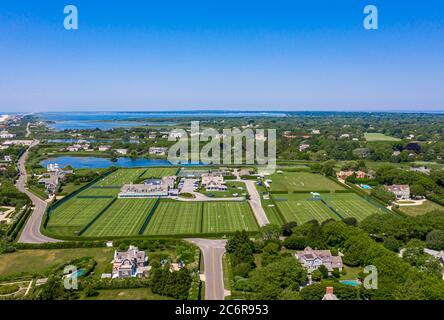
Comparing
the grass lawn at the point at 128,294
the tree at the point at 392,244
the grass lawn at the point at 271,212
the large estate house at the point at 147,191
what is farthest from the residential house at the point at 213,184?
the grass lawn at the point at 128,294

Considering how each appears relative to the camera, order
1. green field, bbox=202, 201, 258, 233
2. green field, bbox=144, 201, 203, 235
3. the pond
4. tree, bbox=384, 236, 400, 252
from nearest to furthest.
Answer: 1. tree, bbox=384, 236, 400, 252
2. green field, bbox=144, 201, 203, 235
3. green field, bbox=202, 201, 258, 233
4. the pond

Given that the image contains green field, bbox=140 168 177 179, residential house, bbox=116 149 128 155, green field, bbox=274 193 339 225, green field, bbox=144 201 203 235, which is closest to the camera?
green field, bbox=144 201 203 235

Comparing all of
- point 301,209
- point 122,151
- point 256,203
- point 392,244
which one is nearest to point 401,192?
point 301,209

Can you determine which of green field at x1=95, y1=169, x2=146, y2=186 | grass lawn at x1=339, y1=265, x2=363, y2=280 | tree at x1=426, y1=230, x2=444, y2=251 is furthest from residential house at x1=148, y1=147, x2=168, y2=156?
tree at x1=426, y1=230, x2=444, y2=251

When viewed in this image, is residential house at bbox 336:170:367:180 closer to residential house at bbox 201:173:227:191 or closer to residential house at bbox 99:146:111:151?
residential house at bbox 201:173:227:191

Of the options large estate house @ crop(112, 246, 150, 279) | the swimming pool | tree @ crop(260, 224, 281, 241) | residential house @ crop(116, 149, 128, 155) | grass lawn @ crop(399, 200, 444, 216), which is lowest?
the swimming pool

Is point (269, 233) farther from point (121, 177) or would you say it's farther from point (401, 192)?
point (121, 177)

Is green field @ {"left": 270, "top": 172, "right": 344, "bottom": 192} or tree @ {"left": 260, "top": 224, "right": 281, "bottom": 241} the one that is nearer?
tree @ {"left": 260, "top": 224, "right": 281, "bottom": 241}

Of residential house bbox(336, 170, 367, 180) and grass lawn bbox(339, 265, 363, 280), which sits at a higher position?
residential house bbox(336, 170, 367, 180)
